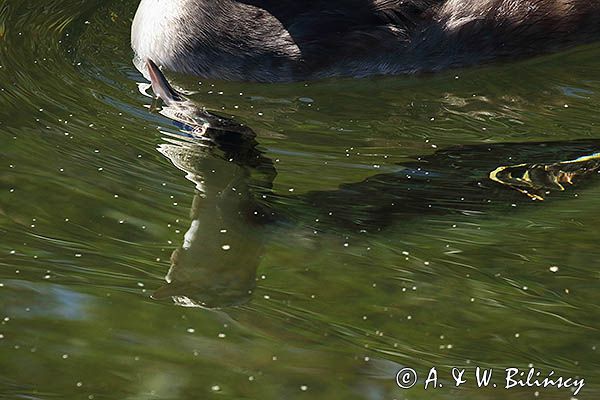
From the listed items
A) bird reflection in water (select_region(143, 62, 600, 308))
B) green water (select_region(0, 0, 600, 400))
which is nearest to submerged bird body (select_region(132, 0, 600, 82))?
green water (select_region(0, 0, 600, 400))

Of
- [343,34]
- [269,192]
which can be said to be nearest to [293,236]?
[269,192]

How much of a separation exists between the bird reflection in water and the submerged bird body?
2.48 feet

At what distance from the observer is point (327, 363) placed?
4.50 m

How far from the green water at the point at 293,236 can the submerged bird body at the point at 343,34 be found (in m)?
0.14

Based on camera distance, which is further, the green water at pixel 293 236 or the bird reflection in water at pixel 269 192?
the bird reflection in water at pixel 269 192

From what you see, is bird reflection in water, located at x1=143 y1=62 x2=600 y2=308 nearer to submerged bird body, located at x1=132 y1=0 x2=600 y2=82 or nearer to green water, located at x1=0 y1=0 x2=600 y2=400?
green water, located at x1=0 y1=0 x2=600 y2=400

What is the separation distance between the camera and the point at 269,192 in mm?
5797

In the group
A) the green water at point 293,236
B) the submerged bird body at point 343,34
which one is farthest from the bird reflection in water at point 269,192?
the submerged bird body at point 343,34

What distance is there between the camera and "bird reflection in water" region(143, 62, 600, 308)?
205 inches

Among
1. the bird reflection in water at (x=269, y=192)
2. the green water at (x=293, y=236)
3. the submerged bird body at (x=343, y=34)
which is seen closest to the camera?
the green water at (x=293, y=236)

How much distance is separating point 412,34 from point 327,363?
337 cm

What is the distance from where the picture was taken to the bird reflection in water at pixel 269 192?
5199mm

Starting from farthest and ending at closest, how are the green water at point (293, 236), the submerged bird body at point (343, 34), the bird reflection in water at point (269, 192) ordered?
the submerged bird body at point (343, 34) < the bird reflection in water at point (269, 192) < the green water at point (293, 236)

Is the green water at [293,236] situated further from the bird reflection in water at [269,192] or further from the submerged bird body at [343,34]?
the submerged bird body at [343,34]
